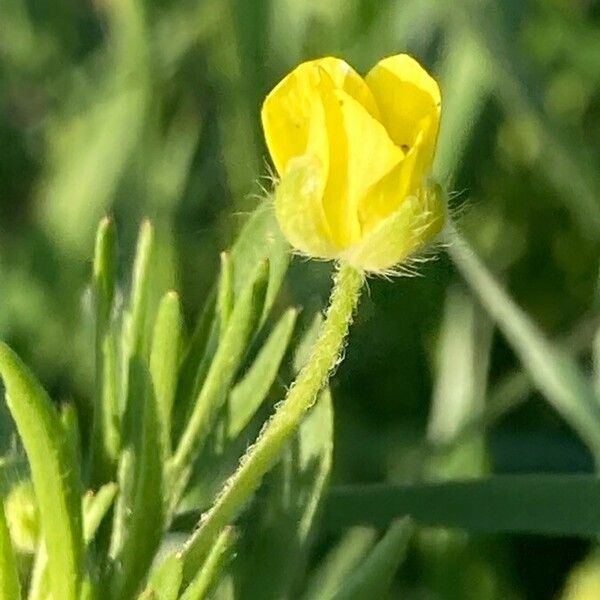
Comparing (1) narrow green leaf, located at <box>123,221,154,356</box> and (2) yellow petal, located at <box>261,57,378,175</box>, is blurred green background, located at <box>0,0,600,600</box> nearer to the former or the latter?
(1) narrow green leaf, located at <box>123,221,154,356</box>

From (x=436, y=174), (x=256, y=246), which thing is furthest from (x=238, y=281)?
(x=436, y=174)

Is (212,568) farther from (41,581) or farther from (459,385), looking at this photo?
(459,385)

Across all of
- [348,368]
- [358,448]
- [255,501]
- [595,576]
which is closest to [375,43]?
[348,368]

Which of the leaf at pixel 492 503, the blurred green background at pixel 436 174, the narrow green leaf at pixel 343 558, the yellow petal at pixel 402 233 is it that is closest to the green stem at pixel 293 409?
the yellow petal at pixel 402 233

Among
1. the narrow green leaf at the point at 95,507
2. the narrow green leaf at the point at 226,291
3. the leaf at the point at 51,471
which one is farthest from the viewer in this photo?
the narrow green leaf at the point at 226,291

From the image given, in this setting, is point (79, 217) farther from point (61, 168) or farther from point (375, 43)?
point (375, 43)

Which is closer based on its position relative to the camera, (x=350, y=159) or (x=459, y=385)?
(x=350, y=159)

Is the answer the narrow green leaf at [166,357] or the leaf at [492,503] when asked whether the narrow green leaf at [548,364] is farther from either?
the narrow green leaf at [166,357]
